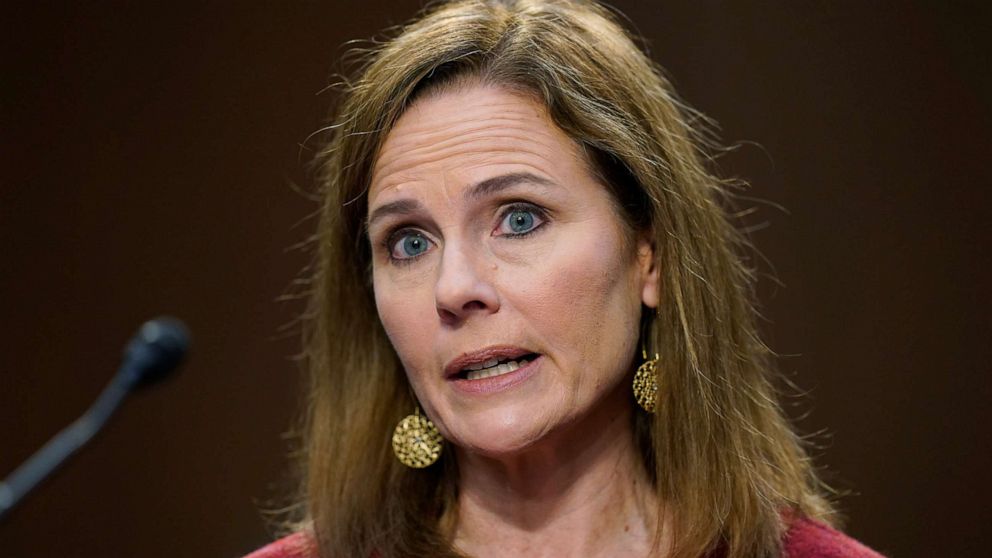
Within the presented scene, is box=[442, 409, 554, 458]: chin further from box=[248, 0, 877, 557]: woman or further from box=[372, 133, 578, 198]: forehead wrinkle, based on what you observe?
box=[372, 133, 578, 198]: forehead wrinkle

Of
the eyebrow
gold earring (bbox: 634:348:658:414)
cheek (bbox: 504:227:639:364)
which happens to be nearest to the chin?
cheek (bbox: 504:227:639:364)

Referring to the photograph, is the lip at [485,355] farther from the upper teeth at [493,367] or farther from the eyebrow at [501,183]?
the eyebrow at [501,183]

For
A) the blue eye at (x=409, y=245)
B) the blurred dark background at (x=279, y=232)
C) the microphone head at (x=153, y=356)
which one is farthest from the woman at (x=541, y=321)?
the blurred dark background at (x=279, y=232)

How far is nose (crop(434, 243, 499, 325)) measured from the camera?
184cm

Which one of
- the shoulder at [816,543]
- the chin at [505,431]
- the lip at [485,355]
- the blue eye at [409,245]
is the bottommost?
the shoulder at [816,543]

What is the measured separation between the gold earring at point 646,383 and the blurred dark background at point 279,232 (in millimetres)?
1011

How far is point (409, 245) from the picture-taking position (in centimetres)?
198

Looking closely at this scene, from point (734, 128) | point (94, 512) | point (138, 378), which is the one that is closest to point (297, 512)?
point (94, 512)

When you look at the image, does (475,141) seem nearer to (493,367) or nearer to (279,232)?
(493,367)

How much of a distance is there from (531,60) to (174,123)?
1.38m

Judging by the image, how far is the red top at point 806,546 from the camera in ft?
6.66

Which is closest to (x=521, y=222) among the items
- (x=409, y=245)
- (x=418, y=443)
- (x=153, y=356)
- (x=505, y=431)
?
(x=409, y=245)

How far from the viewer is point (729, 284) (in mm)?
2094

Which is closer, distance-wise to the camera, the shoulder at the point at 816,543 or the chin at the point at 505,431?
the chin at the point at 505,431
